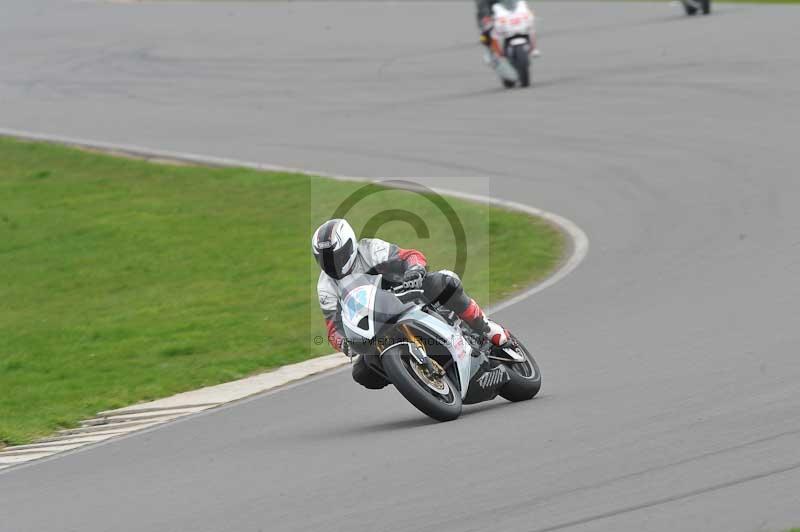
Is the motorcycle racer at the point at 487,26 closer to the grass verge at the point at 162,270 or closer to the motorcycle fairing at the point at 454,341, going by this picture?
the grass verge at the point at 162,270

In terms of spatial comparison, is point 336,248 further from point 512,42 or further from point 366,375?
point 512,42

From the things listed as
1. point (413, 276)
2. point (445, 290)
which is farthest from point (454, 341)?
point (413, 276)

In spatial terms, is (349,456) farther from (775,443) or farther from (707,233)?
(707,233)

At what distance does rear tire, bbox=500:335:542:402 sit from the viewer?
8.94 meters

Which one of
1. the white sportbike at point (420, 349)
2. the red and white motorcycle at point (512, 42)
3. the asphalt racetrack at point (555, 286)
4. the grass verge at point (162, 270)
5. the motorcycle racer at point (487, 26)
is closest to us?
the asphalt racetrack at point (555, 286)

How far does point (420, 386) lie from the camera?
8211mm

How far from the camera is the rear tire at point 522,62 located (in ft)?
74.6

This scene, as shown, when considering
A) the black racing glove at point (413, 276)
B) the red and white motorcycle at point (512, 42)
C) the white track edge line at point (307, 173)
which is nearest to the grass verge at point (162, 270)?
the white track edge line at point (307, 173)

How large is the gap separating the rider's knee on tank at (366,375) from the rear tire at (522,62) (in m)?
14.6

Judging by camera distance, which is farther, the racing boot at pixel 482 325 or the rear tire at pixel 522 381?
the rear tire at pixel 522 381

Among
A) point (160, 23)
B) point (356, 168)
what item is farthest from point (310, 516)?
point (160, 23)

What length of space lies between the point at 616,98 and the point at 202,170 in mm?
6312

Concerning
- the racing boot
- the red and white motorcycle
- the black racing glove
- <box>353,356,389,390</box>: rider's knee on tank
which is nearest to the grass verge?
<box>353,356,389,390</box>: rider's knee on tank

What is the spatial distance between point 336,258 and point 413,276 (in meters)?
0.49
